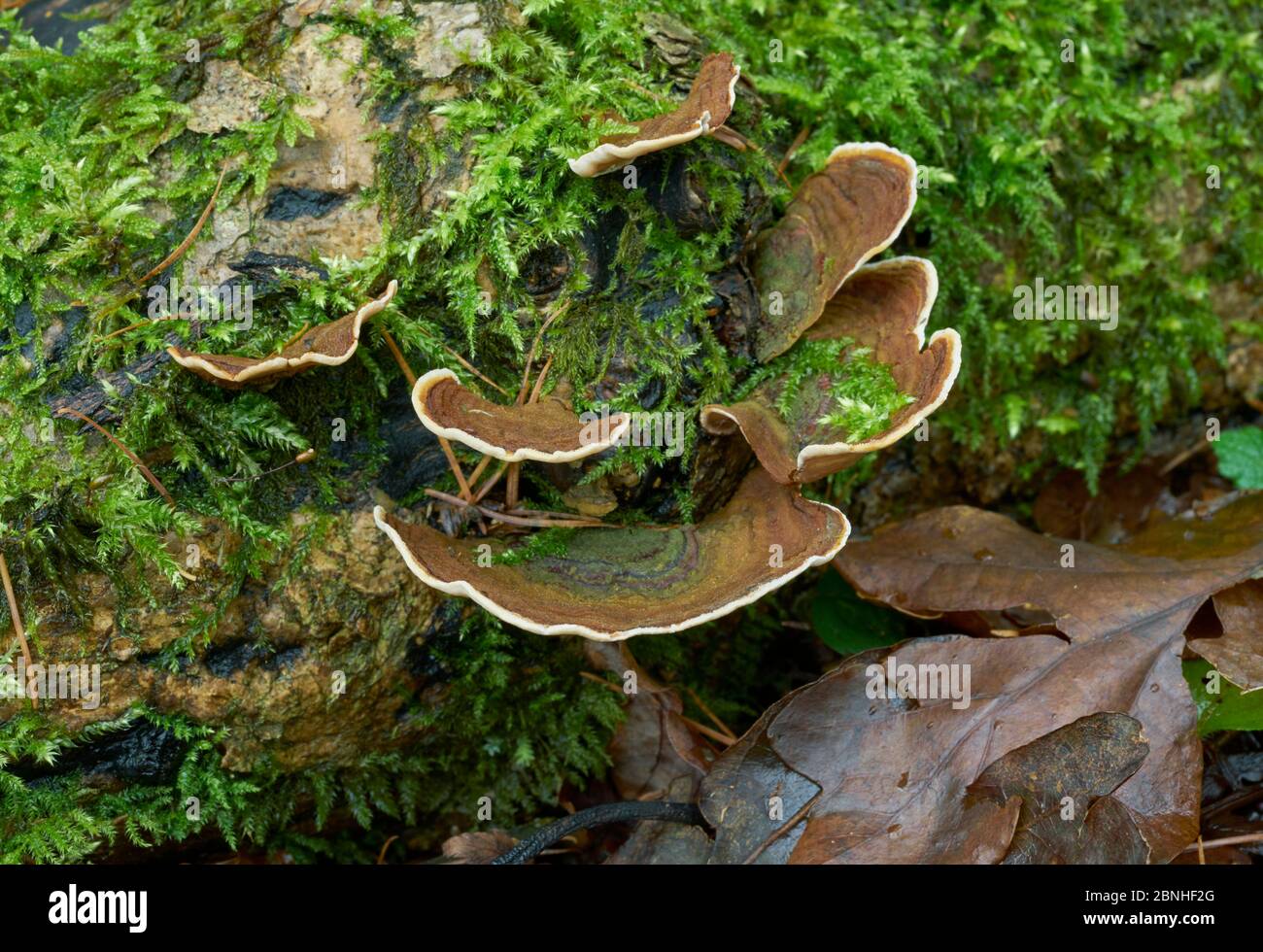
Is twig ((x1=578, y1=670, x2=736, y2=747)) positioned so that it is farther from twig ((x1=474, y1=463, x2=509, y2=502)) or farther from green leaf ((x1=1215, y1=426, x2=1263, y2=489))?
green leaf ((x1=1215, y1=426, x2=1263, y2=489))

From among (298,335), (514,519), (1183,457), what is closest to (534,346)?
(514,519)

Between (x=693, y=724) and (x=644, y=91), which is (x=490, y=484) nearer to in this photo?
(x=693, y=724)

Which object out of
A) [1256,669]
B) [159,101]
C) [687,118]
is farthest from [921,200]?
[159,101]

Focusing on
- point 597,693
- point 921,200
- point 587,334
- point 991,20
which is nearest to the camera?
point 587,334

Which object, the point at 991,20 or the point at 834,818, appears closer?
the point at 834,818

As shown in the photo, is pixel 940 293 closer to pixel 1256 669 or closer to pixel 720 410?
pixel 720 410

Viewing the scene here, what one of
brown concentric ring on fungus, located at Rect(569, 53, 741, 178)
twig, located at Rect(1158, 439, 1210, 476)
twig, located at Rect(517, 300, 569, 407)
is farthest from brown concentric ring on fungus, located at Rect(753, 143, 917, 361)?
twig, located at Rect(1158, 439, 1210, 476)
